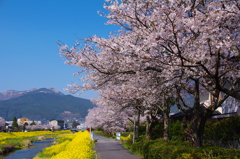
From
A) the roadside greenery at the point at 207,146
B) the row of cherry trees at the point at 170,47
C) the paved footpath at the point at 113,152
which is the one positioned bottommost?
the paved footpath at the point at 113,152

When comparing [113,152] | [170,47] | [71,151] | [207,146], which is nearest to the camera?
[170,47]

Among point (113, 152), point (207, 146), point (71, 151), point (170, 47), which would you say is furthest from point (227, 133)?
point (170, 47)

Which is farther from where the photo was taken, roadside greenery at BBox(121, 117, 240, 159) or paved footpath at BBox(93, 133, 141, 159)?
paved footpath at BBox(93, 133, 141, 159)

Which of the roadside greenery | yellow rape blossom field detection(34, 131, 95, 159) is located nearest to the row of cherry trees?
the roadside greenery

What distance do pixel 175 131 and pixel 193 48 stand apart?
14.6 metres

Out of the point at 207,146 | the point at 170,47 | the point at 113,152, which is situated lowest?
the point at 113,152

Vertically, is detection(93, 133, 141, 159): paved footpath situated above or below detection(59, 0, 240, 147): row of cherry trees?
below

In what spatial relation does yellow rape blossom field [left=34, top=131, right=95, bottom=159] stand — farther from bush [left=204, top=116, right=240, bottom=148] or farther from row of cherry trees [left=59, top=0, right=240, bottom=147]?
bush [left=204, top=116, right=240, bottom=148]

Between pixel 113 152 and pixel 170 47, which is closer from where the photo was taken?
pixel 170 47

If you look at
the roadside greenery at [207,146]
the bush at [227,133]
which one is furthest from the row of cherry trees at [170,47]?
the bush at [227,133]

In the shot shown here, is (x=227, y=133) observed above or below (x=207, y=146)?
above

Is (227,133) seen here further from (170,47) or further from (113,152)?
(170,47)

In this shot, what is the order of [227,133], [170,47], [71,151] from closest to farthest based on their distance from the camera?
[170,47]
[71,151]
[227,133]

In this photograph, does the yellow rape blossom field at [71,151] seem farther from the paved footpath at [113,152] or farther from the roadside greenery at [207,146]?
the roadside greenery at [207,146]
